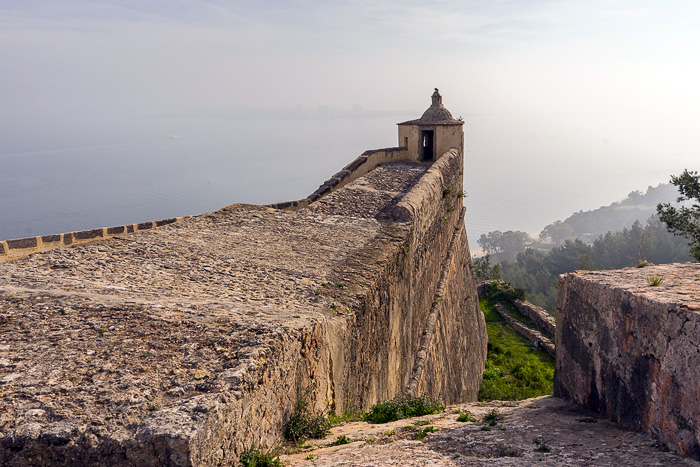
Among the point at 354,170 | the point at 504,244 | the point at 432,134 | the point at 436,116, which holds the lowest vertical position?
the point at 504,244

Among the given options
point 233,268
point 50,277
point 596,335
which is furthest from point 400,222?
point 50,277

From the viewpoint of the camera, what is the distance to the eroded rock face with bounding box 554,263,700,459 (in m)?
2.79

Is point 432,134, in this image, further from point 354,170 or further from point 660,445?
point 660,445

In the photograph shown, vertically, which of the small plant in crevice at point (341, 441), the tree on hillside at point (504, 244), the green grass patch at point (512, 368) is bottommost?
the tree on hillside at point (504, 244)

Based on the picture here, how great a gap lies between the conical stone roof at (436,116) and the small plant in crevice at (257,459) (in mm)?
11445

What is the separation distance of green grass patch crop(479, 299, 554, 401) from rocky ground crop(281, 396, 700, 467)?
26.2 ft

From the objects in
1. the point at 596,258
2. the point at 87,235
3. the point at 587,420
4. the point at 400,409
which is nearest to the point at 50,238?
the point at 87,235

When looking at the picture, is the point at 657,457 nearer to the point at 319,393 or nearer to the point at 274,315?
the point at 319,393

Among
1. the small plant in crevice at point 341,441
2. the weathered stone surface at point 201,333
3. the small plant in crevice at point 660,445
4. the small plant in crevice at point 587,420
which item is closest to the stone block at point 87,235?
the weathered stone surface at point 201,333

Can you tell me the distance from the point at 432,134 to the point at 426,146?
411 mm

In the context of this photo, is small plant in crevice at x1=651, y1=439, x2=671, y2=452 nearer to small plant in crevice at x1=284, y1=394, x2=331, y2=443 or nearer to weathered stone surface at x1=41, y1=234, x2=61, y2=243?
small plant in crevice at x1=284, y1=394, x2=331, y2=443

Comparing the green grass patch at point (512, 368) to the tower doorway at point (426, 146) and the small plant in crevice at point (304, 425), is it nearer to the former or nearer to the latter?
the tower doorway at point (426, 146)

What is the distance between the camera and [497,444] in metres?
3.19

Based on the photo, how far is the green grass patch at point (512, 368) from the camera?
38.9 feet
